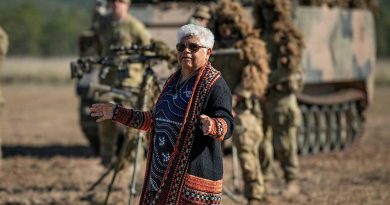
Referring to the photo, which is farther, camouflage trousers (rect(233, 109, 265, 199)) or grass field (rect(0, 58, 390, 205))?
grass field (rect(0, 58, 390, 205))

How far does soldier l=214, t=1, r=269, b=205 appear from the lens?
29.6 ft

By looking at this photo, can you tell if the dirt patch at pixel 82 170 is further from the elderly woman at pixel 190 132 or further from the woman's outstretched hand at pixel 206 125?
the woman's outstretched hand at pixel 206 125

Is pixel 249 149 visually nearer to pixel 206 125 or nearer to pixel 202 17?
pixel 202 17

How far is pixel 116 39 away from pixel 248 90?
74.7 inches

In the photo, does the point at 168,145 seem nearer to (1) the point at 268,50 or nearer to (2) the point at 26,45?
(1) the point at 268,50

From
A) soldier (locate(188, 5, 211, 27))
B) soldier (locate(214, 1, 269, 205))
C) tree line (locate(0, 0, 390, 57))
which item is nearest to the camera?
soldier (locate(214, 1, 269, 205))

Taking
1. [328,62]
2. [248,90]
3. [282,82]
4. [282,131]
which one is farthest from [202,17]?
[328,62]

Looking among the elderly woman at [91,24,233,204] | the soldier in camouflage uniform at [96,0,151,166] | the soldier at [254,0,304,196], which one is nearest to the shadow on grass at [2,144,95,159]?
the soldier in camouflage uniform at [96,0,151,166]

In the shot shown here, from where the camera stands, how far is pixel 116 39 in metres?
10.3

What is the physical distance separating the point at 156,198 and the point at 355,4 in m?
10.5

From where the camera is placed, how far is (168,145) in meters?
5.92

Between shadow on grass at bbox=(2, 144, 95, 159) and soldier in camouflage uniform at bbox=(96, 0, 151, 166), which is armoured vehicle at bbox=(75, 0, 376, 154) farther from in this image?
shadow on grass at bbox=(2, 144, 95, 159)

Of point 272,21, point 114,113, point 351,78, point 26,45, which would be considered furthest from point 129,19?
point 26,45

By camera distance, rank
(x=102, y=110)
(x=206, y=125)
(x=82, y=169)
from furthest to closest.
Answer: (x=82, y=169)
(x=102, y=110)
(x=206, y=125)
